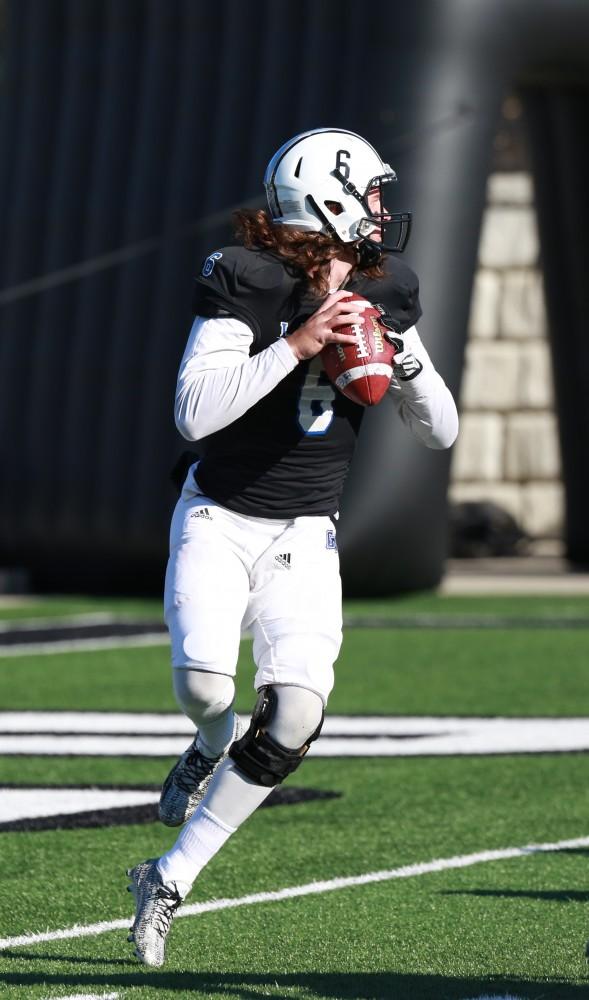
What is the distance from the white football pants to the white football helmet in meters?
0.63

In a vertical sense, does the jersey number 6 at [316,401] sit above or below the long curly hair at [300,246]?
below

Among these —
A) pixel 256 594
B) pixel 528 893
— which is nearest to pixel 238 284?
pixel 256 594

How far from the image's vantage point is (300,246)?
3781 millimetres

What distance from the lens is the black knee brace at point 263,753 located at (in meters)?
3.48

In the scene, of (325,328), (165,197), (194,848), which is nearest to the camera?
(194,848)

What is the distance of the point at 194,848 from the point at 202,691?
1.06ft

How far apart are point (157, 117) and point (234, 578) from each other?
10.4 meters

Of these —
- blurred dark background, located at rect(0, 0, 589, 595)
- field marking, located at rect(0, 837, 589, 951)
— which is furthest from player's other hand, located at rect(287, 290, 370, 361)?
blurred dark background, located at rect(0, 0, 589, 595)

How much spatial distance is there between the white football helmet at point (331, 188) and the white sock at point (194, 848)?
1.25m

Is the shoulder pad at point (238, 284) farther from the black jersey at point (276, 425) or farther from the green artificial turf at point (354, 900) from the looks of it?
the green artificial turf at point (354, 900)

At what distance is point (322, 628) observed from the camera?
364cm

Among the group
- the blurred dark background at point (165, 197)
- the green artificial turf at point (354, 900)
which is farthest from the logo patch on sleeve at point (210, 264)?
the blurred dark background at point (165, 197)

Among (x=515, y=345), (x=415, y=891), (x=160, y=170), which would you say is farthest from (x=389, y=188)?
(x=515, y=345)

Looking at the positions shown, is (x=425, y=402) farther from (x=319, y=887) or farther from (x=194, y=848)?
(x=319, y=887)
